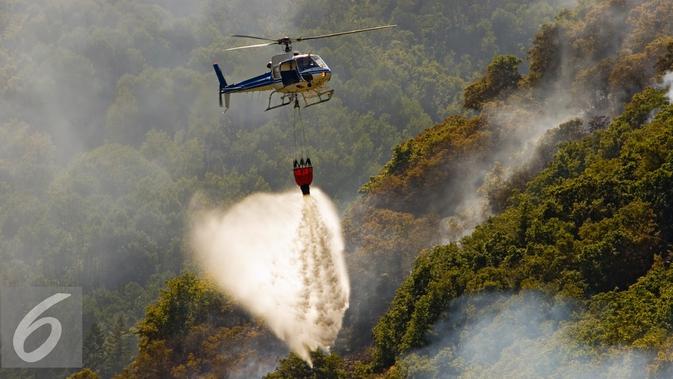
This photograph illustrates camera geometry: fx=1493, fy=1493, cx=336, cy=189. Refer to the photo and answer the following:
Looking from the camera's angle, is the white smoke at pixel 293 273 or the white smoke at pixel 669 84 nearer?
the white smoke at pixel 669 84

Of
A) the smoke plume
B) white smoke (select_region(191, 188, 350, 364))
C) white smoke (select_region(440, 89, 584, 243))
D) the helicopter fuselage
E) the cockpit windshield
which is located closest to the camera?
the smoke plume

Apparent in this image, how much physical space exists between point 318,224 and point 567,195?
24818mm

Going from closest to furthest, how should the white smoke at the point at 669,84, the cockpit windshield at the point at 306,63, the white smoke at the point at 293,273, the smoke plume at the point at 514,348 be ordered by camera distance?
the smoke plume at the point at 514,348, the cockpit windshield at the point at 306,63, the white smoke at the point at 669,84, the white smoke at the point at 293,273

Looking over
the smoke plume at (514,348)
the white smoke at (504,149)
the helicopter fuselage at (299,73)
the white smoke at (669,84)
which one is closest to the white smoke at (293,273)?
the white smoke at (504,149)

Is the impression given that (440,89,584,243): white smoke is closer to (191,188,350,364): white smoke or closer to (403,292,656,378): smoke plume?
(191,188,350,364): white smoke

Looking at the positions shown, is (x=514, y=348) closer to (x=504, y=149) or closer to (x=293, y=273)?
(x=504, y=149)

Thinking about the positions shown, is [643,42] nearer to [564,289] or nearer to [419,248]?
[419,248]

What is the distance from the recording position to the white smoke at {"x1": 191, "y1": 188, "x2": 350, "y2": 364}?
107 m

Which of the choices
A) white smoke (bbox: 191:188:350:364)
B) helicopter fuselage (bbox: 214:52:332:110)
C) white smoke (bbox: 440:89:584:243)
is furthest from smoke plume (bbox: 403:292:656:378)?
white smoke (bbox: 440:89:584:243)

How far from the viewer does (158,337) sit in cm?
11619

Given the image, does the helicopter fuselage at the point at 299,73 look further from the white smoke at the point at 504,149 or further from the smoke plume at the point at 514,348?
the white smoke at the point at 504,149

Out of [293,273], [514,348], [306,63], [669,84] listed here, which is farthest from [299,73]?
[293,273]

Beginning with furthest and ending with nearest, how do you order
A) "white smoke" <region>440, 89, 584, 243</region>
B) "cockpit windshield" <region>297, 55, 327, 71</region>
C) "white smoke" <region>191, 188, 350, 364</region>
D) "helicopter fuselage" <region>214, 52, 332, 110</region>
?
"white smoke" <region>440, 89, 584, 243</region> → "white smoke" <region>191, 188, 350, 364</region> → "cockpit windshield" <region>297, 55, 327, 71</region> → "helicopter fuselage" <region>214, 52, 332, 110</region>

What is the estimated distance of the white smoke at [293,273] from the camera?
107438 mm
